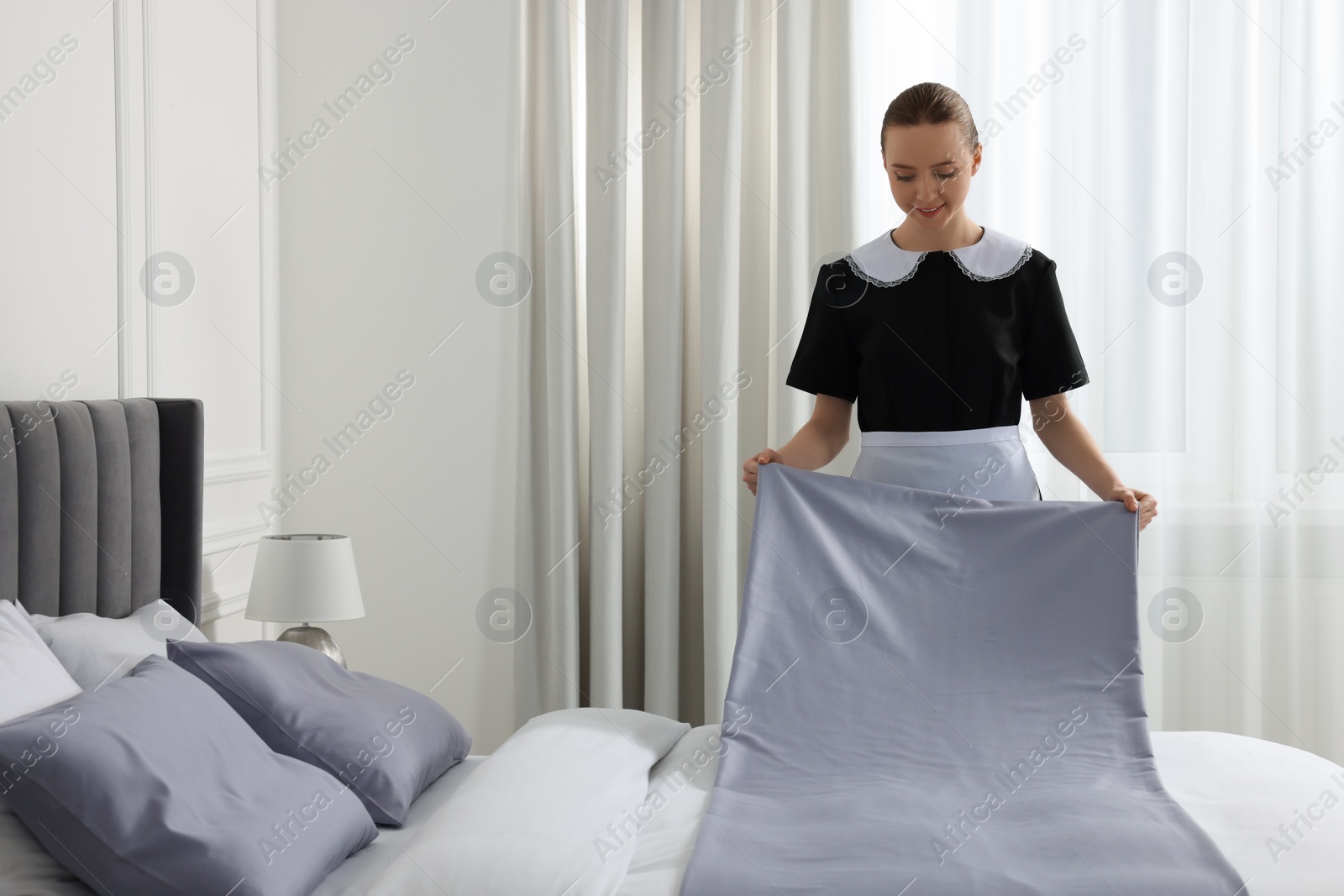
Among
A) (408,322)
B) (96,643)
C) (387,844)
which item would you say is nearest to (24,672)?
(96,643)

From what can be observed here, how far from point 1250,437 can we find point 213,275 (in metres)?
2.71

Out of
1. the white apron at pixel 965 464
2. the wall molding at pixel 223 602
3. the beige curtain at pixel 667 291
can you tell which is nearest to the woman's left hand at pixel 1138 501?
the white apron at pixel 965 464

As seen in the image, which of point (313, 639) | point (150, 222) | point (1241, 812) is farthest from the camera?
point (313, 639)

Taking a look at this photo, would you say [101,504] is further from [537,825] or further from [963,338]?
[963,338]

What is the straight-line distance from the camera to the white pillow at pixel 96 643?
1.57 meters

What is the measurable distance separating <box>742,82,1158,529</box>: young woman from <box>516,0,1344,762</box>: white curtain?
2.76 ft

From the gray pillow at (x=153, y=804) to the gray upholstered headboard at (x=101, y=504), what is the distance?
564mm

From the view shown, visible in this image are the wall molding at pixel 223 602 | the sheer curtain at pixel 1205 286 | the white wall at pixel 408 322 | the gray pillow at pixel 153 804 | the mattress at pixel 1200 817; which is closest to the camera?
the gray pillow at pixel 153 804

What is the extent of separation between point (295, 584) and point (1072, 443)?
1682 millimetres

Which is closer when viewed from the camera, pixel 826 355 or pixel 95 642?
pixel 95 642

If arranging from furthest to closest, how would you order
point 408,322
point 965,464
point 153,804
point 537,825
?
point 408,322 → point 965,464 → point 537,825 → point 153,804

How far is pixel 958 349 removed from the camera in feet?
6.56

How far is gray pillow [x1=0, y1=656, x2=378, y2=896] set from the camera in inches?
45.0

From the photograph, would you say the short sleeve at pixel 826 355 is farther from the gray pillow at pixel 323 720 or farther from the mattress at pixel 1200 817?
the gray pillow at pixel 323 720
